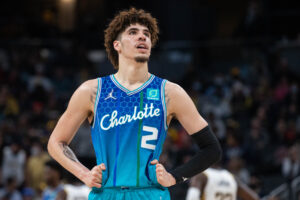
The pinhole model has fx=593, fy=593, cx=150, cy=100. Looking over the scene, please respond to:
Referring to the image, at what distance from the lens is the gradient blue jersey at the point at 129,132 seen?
13.4ft

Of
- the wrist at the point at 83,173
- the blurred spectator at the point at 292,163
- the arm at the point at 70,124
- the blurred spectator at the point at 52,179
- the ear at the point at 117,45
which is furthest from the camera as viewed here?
the blurred spectator at the point at 292,163

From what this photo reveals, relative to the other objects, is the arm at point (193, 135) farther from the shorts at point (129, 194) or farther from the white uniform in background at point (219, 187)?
the white uniform in background at point (219, 187)

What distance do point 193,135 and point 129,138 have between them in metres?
0.47

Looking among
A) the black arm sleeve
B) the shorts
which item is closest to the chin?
the black arm sleeve

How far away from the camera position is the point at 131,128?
4.13 meters

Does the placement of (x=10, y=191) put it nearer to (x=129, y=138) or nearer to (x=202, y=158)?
(x=129, y=138)

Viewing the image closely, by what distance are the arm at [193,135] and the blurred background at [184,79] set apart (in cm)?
523

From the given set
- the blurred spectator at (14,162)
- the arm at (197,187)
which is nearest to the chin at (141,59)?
the arm at (197,187)

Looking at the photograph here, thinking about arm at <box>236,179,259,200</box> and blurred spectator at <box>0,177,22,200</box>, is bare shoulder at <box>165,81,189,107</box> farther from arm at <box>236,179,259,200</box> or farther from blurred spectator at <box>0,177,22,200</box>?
blurred spectator at <box>0,177,22,200</box>

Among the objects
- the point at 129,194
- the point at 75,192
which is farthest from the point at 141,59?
the point at 75,192

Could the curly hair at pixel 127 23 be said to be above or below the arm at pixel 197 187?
above

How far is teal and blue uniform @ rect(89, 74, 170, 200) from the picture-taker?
13.4ft

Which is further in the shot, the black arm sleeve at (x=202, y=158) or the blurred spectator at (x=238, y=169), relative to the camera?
the blurred spectator at (x=238, y=169)

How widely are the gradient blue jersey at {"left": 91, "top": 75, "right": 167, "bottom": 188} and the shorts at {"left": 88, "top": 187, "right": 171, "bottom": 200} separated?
1.2 inches
